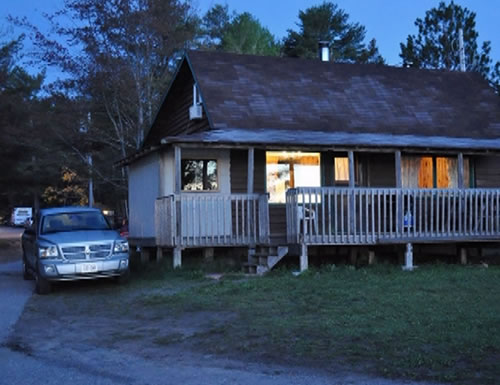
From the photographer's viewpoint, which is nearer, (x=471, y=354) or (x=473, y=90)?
(x=471, y=354)

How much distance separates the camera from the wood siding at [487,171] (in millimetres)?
20422

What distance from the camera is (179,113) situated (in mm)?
22828

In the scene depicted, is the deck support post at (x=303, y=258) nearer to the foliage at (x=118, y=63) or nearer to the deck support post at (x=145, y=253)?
the deck support post at (x=145, y=253)

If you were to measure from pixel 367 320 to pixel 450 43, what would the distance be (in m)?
36.2

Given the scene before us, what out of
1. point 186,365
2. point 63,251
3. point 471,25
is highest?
point 471,25

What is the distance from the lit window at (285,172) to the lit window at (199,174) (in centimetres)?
148

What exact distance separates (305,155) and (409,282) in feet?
20.8

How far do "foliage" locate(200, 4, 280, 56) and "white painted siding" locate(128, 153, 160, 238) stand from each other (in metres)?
31.1

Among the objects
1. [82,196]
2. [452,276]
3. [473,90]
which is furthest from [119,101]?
[82,196]

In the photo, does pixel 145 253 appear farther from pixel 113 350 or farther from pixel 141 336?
pixel 113 350

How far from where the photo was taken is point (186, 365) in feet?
24.1

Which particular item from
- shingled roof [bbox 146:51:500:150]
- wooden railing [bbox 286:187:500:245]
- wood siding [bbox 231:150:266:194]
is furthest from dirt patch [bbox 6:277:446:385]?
shingled roof [bbox 146:51:500:150]

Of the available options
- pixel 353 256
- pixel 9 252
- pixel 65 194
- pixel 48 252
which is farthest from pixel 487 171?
pixel 65 194

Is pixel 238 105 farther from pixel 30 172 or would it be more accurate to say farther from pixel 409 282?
pixel 30 172
